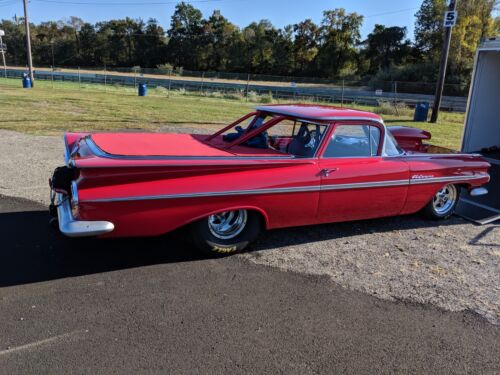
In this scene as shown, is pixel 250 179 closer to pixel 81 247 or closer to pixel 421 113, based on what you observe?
pixel 81 247

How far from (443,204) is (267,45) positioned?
3225 inches

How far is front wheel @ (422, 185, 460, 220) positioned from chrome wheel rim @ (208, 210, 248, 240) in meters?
2.60

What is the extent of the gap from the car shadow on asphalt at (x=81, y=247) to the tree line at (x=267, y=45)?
5314 centimetres

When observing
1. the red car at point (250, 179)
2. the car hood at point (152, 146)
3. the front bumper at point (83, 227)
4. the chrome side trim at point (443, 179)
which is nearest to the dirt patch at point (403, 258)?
the red car at point (250, 179)

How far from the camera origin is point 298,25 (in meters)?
83.9

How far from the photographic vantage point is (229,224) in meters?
4.18

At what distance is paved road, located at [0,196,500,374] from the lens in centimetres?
274

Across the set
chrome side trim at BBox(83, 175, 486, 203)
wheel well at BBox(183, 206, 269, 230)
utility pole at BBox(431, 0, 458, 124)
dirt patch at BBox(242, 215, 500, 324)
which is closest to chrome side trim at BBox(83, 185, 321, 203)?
chrome side trim at BBox(83, 175, 486, 203)

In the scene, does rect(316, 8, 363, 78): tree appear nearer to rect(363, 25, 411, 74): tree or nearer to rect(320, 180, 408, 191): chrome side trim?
rect(363, 25, 411, 74): tree

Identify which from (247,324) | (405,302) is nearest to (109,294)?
(247,324)

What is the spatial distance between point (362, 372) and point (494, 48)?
765 cm

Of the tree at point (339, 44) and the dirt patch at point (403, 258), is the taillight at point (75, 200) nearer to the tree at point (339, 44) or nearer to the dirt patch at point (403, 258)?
the dirt patch at point (403, 258)

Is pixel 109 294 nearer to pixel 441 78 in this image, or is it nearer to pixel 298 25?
pixel 441 78

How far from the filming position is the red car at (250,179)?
3523mm
